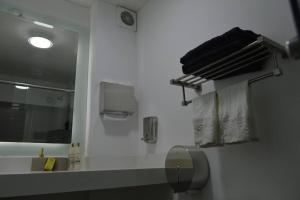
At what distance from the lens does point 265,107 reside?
1.14 meters

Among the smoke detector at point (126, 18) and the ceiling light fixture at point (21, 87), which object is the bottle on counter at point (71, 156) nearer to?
the ceiling light fixture at point (21, 87)

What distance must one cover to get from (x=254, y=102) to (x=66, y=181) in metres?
1.00

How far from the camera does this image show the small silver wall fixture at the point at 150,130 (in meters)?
1.85

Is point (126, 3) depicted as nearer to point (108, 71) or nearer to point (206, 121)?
point (108, 71)

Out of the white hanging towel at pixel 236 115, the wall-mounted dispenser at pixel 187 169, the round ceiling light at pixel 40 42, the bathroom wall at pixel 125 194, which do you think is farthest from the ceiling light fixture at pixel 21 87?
the white hanging towel at pixel 236 115

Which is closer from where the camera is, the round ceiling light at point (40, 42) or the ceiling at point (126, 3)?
the round ceiling light at point (40, 42)

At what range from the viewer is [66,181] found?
1.12 meters

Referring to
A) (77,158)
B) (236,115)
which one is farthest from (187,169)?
(77,158)

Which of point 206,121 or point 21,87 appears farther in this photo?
point 21,87

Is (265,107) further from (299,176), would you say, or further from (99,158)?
(99,158)

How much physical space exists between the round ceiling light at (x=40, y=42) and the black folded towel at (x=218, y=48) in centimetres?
121

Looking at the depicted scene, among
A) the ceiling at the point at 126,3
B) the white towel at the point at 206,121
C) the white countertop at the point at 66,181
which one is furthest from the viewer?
the ceiling at the point at 126,3

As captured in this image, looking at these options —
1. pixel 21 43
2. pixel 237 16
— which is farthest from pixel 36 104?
pixel 237 16

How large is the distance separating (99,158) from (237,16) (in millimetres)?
1387
